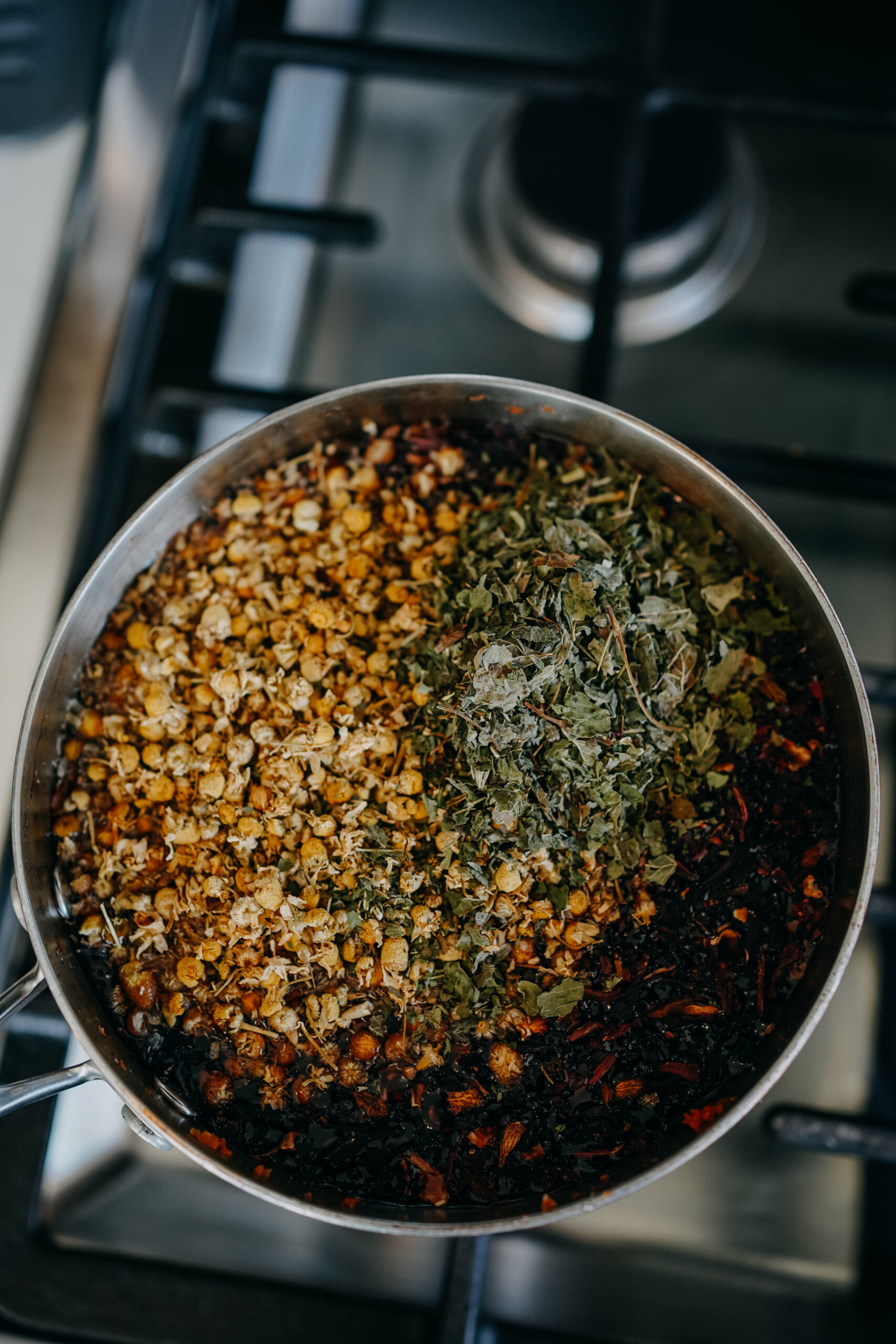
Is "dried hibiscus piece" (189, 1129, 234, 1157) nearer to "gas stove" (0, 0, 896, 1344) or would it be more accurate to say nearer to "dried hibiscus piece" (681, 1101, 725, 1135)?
"gas stove" (0, 0, 896, 1344)

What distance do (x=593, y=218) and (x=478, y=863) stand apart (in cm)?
69

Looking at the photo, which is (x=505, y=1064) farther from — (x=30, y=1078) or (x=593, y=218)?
(x=593, y=218)

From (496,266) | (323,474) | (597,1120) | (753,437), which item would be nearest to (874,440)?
(753,437)

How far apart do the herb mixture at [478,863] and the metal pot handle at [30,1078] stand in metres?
0.06

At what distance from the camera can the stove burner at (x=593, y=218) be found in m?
0.98

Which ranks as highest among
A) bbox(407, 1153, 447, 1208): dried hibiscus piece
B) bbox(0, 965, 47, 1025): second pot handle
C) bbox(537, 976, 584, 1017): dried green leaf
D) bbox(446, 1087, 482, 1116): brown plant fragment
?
bbox(537, 976, 584, 1017): dried green leaf

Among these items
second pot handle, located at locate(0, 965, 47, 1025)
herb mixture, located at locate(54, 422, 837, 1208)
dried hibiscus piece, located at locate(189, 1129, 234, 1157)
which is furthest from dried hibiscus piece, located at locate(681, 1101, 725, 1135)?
second pot handle, located at locate(0, 965, 47, 1025)

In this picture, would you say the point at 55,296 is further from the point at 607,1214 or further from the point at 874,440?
the point at 607,1214

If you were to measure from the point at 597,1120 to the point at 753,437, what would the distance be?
724 mm

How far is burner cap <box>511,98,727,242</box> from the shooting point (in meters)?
0.98

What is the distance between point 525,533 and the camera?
764mm

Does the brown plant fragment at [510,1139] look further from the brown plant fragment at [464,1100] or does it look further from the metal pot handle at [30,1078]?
the metal pot handle at [30,1078]

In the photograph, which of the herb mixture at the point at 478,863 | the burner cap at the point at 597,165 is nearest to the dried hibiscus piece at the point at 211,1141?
the herb mixture at the point at 478,863

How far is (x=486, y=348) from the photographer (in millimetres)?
1078
